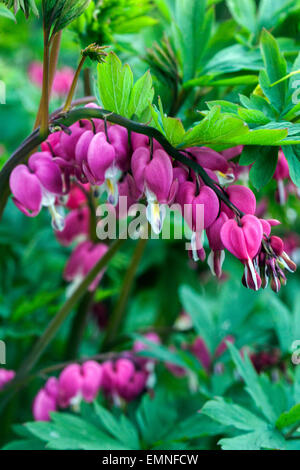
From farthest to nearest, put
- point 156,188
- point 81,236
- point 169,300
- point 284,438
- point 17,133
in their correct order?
point 17,133, point 169,300, point 81,236, point 284,438, point 156,188

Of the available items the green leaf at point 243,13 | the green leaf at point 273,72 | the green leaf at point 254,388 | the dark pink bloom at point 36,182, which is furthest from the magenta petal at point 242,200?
the green leaf at point 243,13

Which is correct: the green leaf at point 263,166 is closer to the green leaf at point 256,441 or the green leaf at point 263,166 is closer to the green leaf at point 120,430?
the green leaf at point 256,441

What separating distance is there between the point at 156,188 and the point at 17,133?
1.18 meters

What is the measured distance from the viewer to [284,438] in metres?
0.82

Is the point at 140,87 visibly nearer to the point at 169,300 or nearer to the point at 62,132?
the point at 62,132

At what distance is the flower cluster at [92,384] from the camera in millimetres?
950

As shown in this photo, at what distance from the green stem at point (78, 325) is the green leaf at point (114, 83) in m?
0.52

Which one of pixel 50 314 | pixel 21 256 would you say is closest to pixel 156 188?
pixel 50 314

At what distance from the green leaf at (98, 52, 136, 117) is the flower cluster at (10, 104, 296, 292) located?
33 millimetres

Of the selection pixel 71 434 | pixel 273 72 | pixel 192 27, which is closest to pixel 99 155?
pixel 273 72

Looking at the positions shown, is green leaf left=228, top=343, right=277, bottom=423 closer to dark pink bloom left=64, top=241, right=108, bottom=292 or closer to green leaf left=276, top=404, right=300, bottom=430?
green leaf left=276, top=404, right=300, bottom=430

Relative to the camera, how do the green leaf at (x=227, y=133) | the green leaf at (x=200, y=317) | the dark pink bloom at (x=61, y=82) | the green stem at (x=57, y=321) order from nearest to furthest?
1. the green leaf at (x=227, y=133)
2. the green stem at (x=57, y=321)
3. the green leaf at (x=200, y=317)
4. the dark pink bloom at (x=61, y=82)

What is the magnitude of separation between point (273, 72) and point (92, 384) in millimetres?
636

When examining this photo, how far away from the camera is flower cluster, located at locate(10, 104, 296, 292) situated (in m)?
0.60
